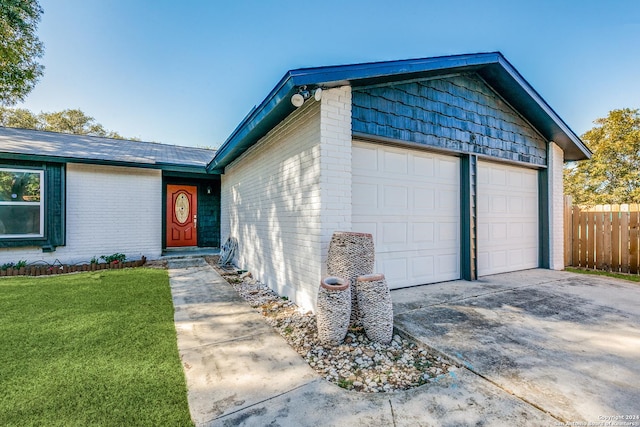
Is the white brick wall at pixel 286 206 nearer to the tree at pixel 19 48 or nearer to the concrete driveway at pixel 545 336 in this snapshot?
the concrete driveway at pixel 545 336

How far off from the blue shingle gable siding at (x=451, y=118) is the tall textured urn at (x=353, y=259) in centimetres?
152

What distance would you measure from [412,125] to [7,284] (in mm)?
7512

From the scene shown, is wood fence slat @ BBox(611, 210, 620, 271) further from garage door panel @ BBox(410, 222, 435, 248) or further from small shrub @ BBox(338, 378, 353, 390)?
small shrub @ BBox(338, 378, 353, 390)

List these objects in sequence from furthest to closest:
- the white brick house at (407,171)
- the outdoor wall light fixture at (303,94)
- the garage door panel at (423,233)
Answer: the garage door panel at (423,233) → the white brick house at (407,171) → the outdoor wall light fixture at (303,94)

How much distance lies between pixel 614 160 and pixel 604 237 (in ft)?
38.3

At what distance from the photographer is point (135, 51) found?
1030cm

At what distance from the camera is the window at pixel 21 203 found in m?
6.27

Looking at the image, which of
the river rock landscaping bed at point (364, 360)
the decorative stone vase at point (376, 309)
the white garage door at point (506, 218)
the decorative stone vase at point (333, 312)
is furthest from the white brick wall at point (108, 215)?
the white garage door at point (506, 218)

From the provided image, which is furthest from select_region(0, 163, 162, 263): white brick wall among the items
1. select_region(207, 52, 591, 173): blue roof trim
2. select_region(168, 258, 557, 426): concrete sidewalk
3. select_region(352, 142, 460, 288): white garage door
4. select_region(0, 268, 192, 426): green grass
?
select_region(352, 142, 460, 288): white garage door

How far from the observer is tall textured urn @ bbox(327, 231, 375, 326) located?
300cm

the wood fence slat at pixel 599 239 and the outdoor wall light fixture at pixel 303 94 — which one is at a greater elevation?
the outdoor wall light fixture at pixel 303 94

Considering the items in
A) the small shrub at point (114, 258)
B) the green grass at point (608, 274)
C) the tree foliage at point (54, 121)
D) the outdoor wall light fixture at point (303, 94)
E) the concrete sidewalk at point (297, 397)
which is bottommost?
the concrete sidewalk at point (297, 397)

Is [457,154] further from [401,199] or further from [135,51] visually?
[135,51]

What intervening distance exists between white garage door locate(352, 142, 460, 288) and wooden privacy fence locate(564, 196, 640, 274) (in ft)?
13.0
